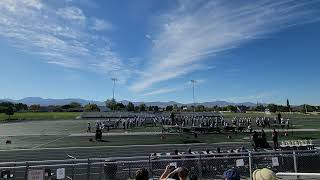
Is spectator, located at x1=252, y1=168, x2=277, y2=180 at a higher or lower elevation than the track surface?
higher

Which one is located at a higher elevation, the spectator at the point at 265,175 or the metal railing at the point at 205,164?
the spectator at the point at 265,175

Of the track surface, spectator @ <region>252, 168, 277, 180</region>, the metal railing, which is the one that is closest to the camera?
spectator @ <region>252, 168, 277, 180</region>

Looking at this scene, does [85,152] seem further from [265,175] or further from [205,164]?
[265,175]

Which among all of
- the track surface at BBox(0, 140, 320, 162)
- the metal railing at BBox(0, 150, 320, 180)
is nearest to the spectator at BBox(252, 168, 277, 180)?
the metal railing at BBox(0, 150, 320, 180)

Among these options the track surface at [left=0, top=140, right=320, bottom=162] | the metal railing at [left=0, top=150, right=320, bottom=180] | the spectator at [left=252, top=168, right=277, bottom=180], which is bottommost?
the track surface at [left=0, top=140, right=320, bottom=162]

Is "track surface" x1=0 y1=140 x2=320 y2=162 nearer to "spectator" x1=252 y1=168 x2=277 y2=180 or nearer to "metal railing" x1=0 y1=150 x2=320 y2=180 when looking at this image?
"metal railing" x1=0 y1=150 x2=320 y2=180

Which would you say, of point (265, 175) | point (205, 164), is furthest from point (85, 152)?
point (265, 175)

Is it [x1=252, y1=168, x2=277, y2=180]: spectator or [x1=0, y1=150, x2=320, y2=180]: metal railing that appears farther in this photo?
[x1=0, y1=150, x2=320, y2=180]: metal railing

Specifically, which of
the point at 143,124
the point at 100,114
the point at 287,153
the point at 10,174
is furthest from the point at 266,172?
the point at 100,114

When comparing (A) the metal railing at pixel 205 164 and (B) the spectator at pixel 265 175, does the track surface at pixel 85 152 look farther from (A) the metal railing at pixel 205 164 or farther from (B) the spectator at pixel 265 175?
(B) the spectator at pixel 265 175

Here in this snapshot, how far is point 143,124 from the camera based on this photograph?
224 ft

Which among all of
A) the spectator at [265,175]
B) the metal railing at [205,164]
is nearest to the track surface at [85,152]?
the metal railing at [205,164]

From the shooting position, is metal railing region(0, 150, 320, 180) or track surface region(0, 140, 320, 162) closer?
metal railing region(0, 150, 320, 180)

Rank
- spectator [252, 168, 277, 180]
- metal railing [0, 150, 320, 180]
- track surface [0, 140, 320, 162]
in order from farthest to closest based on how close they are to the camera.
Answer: track surface [0, 140, 320, 162] < metal railing [0, 150, 320, 180] < spectator [252, 168, 277, 180]
